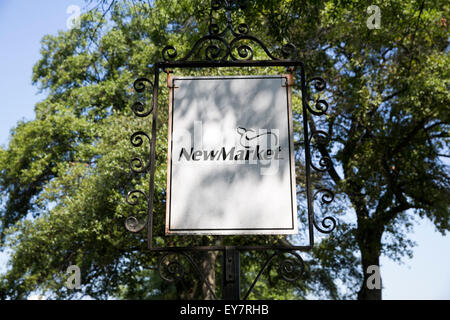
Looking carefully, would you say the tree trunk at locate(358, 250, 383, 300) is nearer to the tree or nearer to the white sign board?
the tree

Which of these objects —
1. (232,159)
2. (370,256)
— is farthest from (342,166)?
(232,159)

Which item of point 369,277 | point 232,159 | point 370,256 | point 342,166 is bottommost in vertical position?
point 369,277

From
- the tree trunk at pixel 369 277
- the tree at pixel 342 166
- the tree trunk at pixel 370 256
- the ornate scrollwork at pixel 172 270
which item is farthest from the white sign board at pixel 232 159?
the tree trunk at pixel 369 277

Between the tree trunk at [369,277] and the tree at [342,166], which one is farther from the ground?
the tree at [342,166]

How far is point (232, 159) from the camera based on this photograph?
2.65 meters

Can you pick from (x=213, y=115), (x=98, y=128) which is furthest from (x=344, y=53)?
(x=213, y=115)

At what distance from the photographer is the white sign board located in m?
2.58

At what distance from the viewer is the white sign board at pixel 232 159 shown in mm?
2578

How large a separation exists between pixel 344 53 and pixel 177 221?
10.2m

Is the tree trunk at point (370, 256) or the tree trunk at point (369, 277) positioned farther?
the tree trunk at point (369, 277)

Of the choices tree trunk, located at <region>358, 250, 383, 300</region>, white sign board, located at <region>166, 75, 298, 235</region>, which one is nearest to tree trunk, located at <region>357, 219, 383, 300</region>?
tree trunk, located at <region>358, 250, 383, 300</region>

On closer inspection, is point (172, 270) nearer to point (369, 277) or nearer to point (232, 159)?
point (232, 159)

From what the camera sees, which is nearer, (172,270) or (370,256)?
(172,270)

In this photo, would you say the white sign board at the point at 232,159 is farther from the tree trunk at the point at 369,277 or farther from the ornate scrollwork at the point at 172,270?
the tree trunk at the point at 369,277
